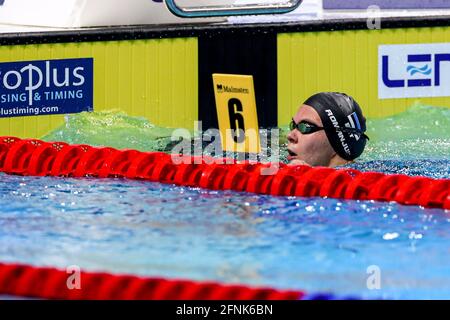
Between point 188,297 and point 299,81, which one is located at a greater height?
point 299,81

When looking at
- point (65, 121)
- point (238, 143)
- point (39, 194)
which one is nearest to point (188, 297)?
point (39, 194)

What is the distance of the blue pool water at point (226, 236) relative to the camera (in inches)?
149

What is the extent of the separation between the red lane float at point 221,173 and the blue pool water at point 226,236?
0.39 feet

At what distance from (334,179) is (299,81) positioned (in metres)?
2.20

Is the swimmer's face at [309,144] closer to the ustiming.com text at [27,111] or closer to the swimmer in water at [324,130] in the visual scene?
the swimmer in water at [324,130]

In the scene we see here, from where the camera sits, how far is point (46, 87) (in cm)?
737

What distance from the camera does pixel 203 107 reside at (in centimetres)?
753

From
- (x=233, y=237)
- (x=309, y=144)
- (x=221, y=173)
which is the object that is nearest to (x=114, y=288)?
(x=233, y=237)

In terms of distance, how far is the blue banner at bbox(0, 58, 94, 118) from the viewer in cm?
731

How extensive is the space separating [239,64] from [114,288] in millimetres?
3975

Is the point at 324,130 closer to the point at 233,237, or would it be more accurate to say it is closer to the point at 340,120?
the point at 340,120

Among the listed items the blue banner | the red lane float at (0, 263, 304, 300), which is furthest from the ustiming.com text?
the red lane float at (0, 263, 304, 300)

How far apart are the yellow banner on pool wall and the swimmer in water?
0.32 meters

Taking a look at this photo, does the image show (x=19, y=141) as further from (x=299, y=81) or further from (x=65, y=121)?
→ (x=299, y=81)
